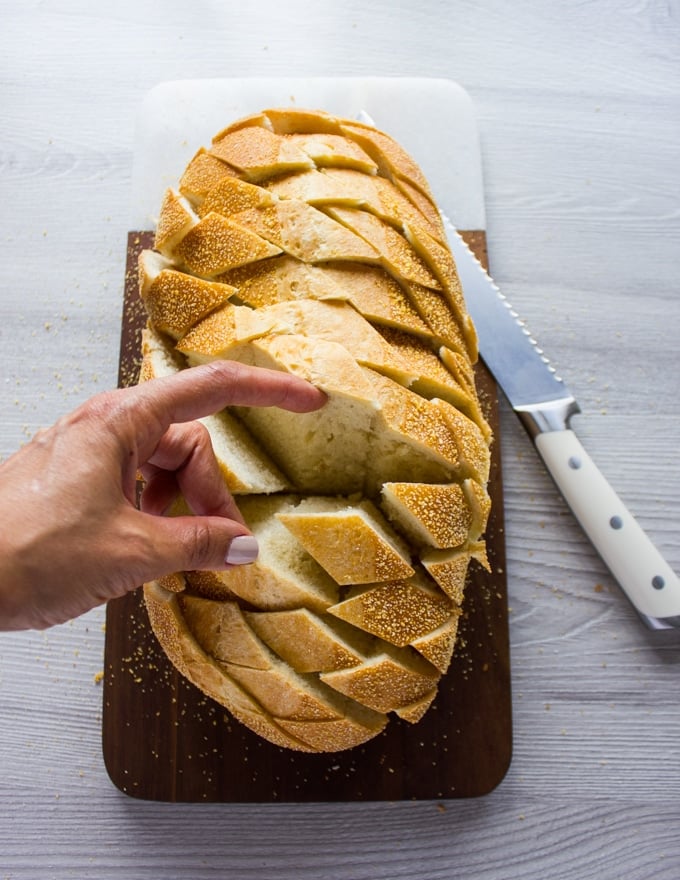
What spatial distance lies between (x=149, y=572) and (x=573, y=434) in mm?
1272

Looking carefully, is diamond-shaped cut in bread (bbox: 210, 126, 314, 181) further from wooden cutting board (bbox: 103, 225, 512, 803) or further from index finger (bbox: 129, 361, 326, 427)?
wooden cutting board (bbox: 103, 225, 512, 803)

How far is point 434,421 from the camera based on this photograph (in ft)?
5.54

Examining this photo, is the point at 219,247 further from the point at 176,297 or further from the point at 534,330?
the point at 534,330

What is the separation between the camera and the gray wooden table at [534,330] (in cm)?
208

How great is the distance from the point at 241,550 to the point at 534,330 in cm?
124

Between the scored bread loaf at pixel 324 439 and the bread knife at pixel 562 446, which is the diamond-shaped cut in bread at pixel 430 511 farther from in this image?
the bread knife at pixel 562 446

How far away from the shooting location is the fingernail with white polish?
1.51 meters

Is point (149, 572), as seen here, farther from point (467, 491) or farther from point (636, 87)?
point (636, 87)

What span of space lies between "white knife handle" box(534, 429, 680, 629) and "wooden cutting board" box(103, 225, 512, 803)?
1.27 feet

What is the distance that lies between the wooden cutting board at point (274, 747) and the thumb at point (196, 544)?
2.28 ft

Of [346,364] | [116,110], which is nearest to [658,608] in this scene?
[346,364]

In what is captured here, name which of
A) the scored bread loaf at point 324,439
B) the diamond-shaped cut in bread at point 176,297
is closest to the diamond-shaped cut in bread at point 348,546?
the scored bread loaf at point 324,439

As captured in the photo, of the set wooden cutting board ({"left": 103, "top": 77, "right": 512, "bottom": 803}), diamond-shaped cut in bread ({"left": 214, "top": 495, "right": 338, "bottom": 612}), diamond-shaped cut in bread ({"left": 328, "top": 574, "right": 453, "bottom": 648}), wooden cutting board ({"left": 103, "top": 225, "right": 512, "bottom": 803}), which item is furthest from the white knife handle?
diamond-shaped cut in bread ({"left": 214, "top": 495, "right": 338, "bottom": 612})

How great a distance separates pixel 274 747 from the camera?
204cm
